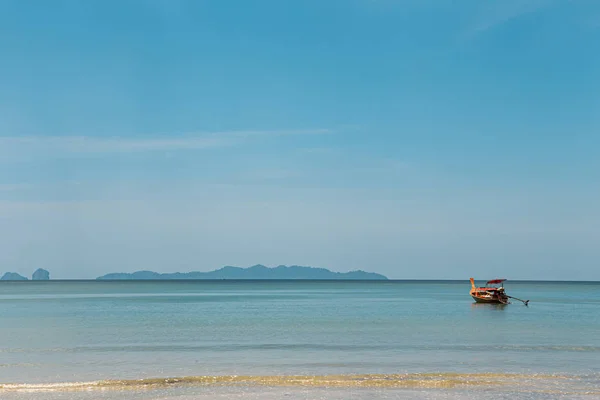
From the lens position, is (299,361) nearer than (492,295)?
Yes

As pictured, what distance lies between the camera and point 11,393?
85.8 ft

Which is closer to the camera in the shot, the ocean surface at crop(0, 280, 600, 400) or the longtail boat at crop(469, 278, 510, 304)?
the ocean surface at crop(0, 280, 600, 400)

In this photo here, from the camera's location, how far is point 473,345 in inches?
1784

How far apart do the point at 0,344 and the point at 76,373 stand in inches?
714

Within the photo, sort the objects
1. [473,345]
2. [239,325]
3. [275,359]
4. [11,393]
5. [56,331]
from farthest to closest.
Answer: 1. [239,325]
2. [56,331]
3. [473,345]
4. [275,359]
5. [11,393]

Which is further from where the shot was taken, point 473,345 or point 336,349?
point 473,345

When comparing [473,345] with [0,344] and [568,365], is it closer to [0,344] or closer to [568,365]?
[568,365]

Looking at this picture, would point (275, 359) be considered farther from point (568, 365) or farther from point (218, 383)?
point (568, 365)

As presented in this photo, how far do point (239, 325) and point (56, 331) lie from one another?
1730 centimetres

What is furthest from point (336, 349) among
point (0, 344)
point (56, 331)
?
point (56, 331)

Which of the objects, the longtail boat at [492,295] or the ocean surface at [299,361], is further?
the longtail boat at [492,295]

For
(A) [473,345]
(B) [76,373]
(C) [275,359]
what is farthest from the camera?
(A) [473,345]

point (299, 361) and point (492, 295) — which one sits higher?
point (492, 295)

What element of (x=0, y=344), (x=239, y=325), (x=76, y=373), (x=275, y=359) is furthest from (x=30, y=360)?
(x=239, y=325)
